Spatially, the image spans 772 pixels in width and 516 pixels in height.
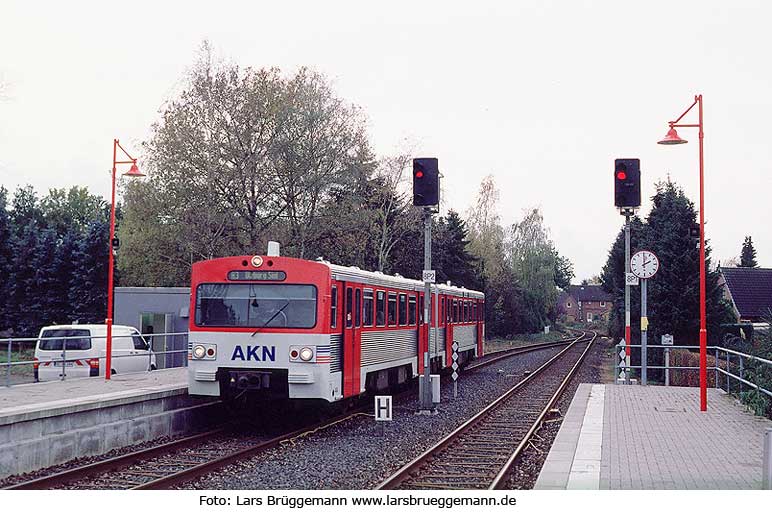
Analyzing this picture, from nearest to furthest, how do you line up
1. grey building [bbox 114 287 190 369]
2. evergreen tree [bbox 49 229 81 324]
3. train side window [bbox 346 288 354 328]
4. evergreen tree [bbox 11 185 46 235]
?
train side window [bbox 346 288 354 328] < grey building [bbox 114 287 190 369] < evergreen tree [bbox 11 185 46 235] < evergreen tree [bbox 49 229 81 324]

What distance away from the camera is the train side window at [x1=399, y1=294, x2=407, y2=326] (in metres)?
19.6

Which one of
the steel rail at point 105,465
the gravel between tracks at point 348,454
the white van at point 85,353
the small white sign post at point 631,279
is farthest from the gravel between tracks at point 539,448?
the white van at point 85,353

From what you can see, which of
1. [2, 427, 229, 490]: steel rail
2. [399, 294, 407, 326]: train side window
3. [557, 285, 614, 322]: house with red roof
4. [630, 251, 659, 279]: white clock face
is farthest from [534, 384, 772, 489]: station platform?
[557, 285, 614, 322]: house with red roof

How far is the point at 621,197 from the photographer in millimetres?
18016

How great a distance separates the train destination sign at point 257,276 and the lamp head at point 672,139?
6553 millimetres

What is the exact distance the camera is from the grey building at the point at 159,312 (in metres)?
25.7

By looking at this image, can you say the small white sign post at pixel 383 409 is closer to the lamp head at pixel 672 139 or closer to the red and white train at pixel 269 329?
the red and white train at pixel 269 329

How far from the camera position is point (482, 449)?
13.3 metres

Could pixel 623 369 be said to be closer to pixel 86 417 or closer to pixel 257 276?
pixel 257 276

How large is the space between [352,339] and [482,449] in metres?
3.48

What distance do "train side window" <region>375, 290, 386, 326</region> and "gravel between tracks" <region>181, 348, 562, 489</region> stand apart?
5.76 ft

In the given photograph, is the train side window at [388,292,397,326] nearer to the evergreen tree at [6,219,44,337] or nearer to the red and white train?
the red and white train

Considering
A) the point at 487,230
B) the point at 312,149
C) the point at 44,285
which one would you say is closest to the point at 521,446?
the point at 312,149
